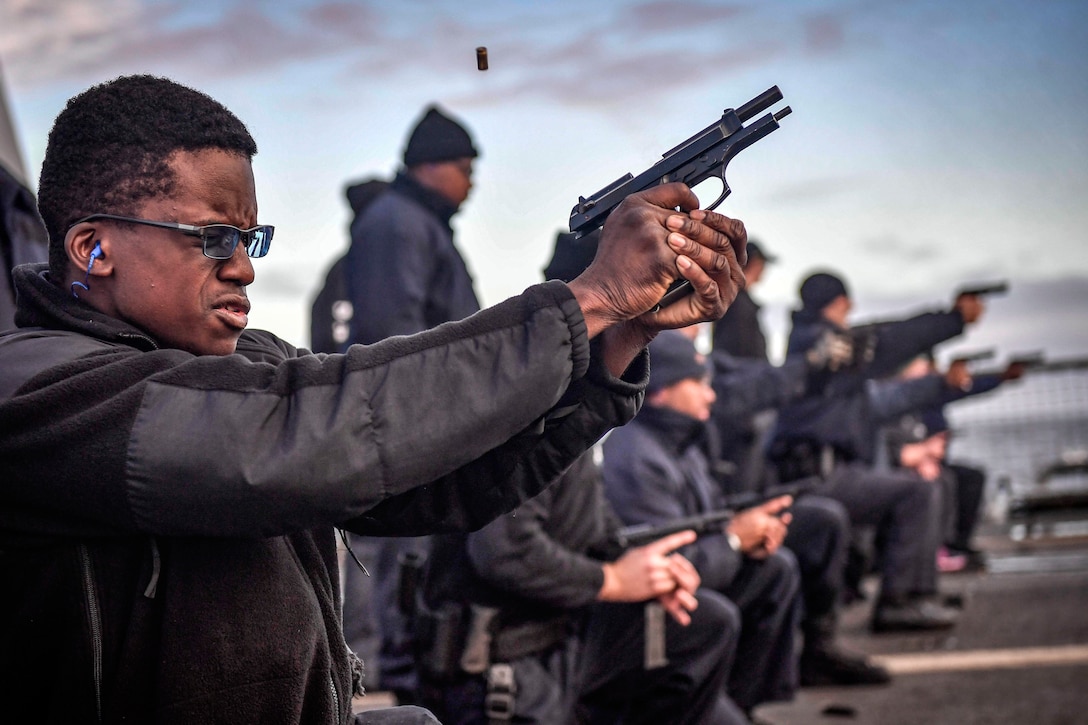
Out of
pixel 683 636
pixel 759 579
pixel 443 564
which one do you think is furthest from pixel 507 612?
pixel 759 579

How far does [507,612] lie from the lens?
155 inches

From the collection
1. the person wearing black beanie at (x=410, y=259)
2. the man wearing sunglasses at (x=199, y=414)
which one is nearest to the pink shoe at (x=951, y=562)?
the person wearing black beanie at (x=410, y=259)

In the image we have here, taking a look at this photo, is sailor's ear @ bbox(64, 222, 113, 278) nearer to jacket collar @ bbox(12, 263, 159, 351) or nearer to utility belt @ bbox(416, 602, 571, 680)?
jacket collar @ bbox(12, 263, 159, 351)

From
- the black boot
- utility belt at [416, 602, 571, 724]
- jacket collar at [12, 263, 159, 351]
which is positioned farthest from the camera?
the black boot

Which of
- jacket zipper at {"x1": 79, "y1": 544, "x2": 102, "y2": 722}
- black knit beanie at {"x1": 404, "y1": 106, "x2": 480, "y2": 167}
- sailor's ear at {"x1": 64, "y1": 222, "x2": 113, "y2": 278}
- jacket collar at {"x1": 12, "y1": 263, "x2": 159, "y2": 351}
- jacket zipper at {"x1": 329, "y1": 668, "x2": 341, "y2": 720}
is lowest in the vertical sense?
jacket zipper at {"x1": 329, "y1": 668, "x2": 341, "y2": 720}

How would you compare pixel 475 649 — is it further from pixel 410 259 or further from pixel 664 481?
pixel 410 259

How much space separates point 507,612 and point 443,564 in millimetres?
251

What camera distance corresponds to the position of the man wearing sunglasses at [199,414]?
1.72 m

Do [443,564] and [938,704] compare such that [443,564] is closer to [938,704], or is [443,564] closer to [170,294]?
[170,294]

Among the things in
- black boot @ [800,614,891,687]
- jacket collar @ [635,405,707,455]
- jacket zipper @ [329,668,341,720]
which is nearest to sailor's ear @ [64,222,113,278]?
jacket zipper @ [329,668,341,720]

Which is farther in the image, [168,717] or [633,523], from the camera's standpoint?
[633,523]

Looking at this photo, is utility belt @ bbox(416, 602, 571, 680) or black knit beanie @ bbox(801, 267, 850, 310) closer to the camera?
utility belt @ bbox(416, 602, 571, 680)

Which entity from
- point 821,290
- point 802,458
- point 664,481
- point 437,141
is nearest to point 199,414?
point 664,481

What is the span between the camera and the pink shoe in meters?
10.9
